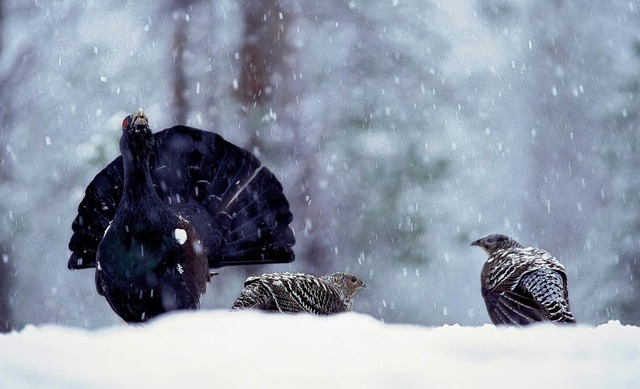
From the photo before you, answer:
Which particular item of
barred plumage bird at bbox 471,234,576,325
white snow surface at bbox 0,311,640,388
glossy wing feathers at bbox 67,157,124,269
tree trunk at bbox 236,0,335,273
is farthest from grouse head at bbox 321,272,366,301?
white snow surface at bbox 0,311,640,388

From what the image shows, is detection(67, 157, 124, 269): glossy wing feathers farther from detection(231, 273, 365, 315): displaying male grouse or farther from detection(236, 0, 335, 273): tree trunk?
detection(236, 0, 335, 273): tree trunk

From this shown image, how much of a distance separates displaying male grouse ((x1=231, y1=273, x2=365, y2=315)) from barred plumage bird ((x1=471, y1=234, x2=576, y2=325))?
0.46 meters

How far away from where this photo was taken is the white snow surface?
0.62 meters

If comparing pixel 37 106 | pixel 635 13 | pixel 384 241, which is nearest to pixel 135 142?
pixel 384 241

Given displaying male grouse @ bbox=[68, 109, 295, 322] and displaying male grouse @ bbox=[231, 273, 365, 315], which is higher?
displaying male grouse @ bbox=[68, 109, 295, 322]

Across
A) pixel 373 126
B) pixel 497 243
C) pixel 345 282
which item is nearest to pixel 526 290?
pixel 497 243

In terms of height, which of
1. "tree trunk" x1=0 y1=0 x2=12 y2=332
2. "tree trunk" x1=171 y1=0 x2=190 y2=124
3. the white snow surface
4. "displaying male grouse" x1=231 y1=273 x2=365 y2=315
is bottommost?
the white snow surface

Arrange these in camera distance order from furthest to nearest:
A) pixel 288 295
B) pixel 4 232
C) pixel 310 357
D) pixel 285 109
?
pixel 285 109, pixel 4 232, pixel 288 295, pixel 310 357

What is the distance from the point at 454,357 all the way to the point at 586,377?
0.49 ft

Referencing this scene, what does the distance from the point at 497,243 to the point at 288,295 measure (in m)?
0.92

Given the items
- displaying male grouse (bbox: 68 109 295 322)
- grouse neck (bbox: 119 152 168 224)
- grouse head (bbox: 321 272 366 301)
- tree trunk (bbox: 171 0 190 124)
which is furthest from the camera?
tree trunk (bbox: 171 0 190 124)

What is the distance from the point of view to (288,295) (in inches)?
74.7

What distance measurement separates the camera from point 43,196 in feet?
14.2

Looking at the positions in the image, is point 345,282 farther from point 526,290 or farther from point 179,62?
point 179,62
